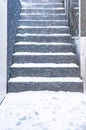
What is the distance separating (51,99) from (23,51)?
1.46 meters

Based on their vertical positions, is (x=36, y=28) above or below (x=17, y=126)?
above

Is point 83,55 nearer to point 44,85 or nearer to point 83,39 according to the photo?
point 83,39

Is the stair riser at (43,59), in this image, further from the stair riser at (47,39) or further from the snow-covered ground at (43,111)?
the snow-covered ground at (43,111)

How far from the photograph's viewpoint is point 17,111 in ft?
9.01

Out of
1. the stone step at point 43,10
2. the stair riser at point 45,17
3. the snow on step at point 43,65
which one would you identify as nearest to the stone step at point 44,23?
the stair riser at point 45,17

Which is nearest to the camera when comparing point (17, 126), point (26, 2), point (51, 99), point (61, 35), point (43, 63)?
point (17, 126)

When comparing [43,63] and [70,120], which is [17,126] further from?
[43,63]

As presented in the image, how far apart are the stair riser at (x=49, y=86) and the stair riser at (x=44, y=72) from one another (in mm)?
292

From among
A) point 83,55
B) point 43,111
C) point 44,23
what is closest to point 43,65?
point 83,55

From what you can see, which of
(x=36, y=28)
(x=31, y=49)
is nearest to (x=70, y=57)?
(x=31, y=49)

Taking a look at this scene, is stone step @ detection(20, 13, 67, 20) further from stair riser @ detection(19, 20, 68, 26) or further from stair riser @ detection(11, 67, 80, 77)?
stair riser @ detection(11, 67, 80, 77)

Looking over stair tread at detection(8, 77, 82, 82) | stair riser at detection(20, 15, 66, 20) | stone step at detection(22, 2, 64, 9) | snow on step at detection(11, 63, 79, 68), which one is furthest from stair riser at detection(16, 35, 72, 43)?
stone step at detection(22, 2, 64, 9)

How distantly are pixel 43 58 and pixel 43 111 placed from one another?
152 cm

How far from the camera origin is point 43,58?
4109 millimetres
